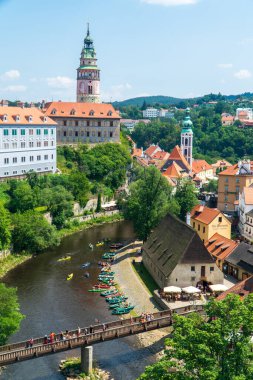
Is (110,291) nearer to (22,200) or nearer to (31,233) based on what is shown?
(31,233)

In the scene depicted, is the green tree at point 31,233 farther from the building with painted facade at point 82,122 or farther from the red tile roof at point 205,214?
the building with painted facade at point 82,122

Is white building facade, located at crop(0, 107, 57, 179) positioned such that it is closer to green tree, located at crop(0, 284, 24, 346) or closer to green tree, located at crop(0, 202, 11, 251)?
green tree, located at crop(0, 202, 11, 251)

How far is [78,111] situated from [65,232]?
99.7 feet

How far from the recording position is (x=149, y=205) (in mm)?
54594

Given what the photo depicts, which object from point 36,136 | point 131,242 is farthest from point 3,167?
point 131,242

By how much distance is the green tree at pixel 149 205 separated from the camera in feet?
174

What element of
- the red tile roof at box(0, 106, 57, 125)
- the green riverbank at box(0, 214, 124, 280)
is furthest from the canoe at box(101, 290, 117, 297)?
the red tile roof at box(0, 106, 57, 125)

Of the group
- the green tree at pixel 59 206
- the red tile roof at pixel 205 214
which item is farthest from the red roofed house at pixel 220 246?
the green tree at pixel 59 206

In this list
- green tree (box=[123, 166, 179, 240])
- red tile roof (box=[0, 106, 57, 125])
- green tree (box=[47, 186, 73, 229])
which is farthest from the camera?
red tile roof (box=[0, 106, 57, 125])

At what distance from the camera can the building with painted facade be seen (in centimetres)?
8600

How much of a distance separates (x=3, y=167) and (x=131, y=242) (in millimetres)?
18848

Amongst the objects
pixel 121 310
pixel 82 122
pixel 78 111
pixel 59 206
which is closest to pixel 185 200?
pixel 59 206

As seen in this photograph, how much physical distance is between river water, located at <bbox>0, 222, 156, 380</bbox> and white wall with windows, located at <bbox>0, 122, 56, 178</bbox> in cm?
1295

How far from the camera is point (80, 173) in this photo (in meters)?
72.4
